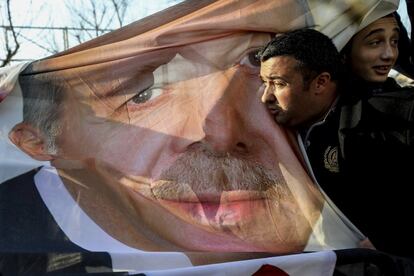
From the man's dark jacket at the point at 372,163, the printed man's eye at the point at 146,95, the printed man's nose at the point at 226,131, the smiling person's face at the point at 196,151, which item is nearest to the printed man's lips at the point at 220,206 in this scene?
the smiling person's face at the point at 196,151

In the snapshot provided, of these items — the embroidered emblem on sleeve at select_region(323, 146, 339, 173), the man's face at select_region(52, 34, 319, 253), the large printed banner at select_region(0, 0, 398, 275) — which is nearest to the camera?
the large printed banner at select_region(0, 0, 398, 275)

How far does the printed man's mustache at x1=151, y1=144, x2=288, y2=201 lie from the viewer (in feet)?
6.35

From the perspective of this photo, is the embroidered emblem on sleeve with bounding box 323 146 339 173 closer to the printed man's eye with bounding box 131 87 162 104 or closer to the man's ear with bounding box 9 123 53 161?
the printed man's eye with bounding box 131 87 162 104

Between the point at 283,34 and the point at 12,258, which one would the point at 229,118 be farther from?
the point at 12,258

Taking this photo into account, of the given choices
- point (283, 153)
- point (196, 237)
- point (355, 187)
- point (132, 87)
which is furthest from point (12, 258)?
point (355, 187)

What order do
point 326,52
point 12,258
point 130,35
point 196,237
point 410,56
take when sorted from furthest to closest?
point 410,56 < point 130,35 < point 326,52 < point 196,237 < point 12,258

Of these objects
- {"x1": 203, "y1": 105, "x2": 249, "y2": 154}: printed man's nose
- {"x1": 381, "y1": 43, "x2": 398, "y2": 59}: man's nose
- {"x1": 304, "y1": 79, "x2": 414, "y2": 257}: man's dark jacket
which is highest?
{"x1": 381, "y1": 43, "x2": 398, "y2": 59}: man's nose

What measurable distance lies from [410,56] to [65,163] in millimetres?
1415

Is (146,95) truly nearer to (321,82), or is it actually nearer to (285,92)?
(285,92)

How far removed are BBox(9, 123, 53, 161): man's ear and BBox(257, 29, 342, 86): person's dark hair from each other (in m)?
0.81

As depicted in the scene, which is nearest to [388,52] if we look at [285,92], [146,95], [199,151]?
[285,92]

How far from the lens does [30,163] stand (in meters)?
1.95

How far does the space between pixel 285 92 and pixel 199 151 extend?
1.15 feet

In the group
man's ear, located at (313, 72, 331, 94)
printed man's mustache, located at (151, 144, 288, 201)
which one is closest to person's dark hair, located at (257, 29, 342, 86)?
man's ear, located at (313, 72, 331, 94)
